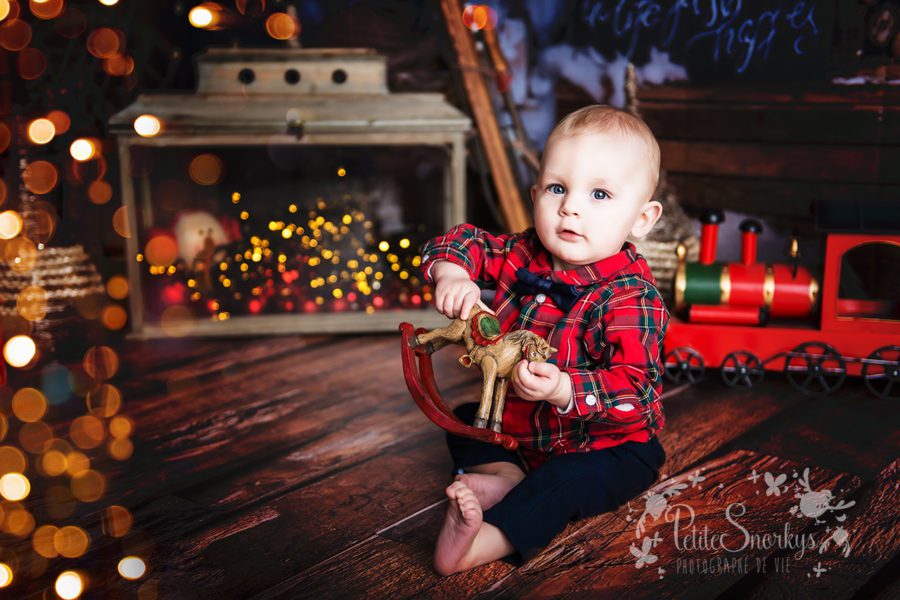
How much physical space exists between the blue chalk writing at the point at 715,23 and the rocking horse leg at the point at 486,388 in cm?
127

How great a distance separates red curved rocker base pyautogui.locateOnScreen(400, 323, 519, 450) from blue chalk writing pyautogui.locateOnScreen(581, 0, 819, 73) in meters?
1.24

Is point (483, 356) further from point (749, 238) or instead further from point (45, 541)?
point (749, 238)

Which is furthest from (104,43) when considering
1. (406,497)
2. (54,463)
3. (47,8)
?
(406,497)

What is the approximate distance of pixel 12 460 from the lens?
1345 millimetres

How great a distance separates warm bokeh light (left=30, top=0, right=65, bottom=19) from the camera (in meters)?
2.01

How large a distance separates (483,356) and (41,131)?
1.54m

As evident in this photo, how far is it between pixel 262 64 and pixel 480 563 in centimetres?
132

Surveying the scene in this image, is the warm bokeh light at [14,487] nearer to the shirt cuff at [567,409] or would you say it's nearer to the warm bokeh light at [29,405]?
the warm bokeh light at [29,405]

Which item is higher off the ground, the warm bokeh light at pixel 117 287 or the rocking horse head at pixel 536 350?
the rocking horse head at pixel 536 350

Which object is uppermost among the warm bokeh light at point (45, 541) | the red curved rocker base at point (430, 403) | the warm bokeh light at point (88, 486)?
the red curved rocker base at point (430, 403)

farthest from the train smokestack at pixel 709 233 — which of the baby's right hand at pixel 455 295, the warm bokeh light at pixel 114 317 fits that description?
the warm bokeh light at pixel 114 317

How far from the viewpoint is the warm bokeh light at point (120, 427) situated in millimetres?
1441

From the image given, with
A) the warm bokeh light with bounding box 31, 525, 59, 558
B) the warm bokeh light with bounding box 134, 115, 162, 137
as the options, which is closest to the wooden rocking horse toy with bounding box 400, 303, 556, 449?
the warm bokeh light with bounding box 31, 525, 59, 558

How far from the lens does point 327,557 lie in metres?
1.04
